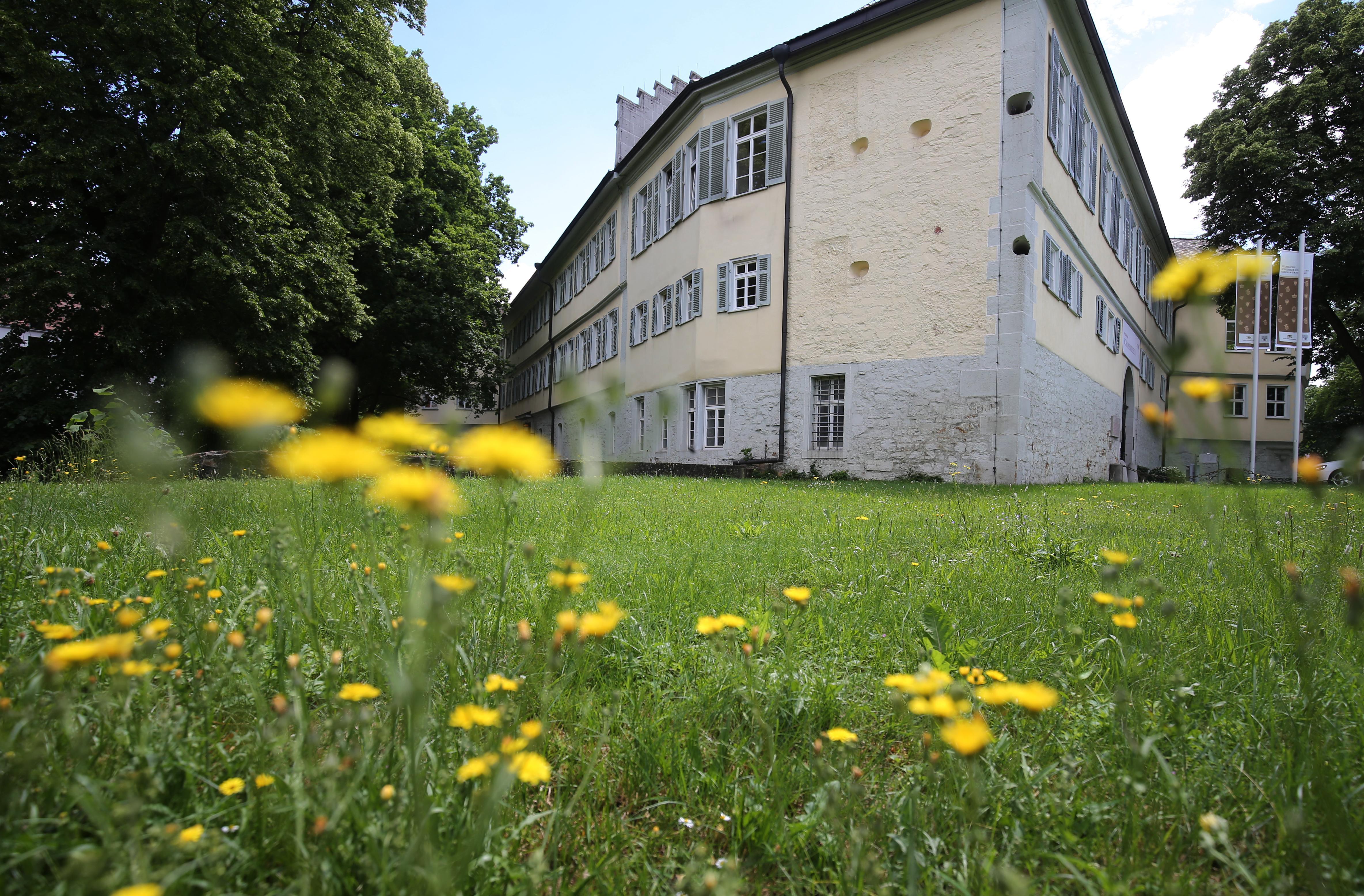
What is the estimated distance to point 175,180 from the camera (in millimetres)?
11656

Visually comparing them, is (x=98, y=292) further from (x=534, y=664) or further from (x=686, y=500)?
(x=534, y=664)

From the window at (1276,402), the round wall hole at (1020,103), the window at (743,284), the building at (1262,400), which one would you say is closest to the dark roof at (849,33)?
the round wall hole at (1020,103)

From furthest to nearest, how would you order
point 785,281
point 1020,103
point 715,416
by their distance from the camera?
1. point 715,416
2. point 785,281
3. point 1020,103

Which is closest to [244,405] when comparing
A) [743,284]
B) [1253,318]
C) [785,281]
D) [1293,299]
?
[785,281]

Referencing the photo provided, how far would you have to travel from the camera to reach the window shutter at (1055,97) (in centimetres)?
1132

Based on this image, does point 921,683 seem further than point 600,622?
No

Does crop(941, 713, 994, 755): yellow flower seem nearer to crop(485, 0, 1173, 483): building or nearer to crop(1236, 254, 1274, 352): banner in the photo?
crop(485, 0, 1173, 483): building

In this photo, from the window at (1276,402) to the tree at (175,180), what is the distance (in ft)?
136

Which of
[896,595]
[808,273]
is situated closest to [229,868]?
[896,595]

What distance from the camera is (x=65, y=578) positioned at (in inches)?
43.4

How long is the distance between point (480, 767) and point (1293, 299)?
71.4 ft

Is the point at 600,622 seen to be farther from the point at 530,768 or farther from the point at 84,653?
the point at 84,653

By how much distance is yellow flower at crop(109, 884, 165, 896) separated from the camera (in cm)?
56

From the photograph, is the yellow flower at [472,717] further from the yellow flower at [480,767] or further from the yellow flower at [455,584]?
the yellow flower at [455,584]
